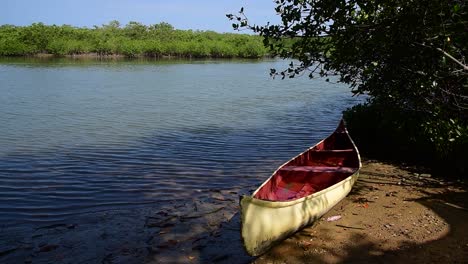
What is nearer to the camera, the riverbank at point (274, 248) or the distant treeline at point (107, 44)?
the riverbank at point (274, 248)

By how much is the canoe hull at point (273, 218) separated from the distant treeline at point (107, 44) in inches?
3093

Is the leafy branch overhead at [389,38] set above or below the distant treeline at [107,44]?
below

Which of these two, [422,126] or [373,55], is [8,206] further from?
[422,126]

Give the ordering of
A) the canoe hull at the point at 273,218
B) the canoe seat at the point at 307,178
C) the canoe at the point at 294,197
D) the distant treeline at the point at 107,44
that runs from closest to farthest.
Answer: the canoe hull at the point at 273,218
the canoe at the point at 294,197
the canoe seat at the point at 307,178
the distant treeline at the point at 107,44

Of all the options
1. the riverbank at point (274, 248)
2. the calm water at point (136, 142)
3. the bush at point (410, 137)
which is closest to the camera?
the riverbank at point (274, 248)

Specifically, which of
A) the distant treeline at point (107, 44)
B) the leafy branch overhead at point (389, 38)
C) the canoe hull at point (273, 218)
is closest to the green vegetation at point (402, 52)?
the leafy branch overhead at point (389, 38)

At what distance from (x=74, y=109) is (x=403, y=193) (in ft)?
65.0

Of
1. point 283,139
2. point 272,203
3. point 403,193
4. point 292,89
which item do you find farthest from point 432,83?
point 292,89

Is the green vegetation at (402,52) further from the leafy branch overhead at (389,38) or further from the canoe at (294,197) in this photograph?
the canoe at (294,197)

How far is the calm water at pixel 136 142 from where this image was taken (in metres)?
10.6

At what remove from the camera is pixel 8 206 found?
9.70 metres

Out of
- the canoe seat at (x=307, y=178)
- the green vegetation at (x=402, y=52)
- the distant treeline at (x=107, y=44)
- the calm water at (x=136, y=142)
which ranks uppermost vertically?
the distant treeline at (x=107, y=44)

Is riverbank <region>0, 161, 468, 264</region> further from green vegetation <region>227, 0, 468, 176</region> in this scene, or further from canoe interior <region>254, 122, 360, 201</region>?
green vegetation <region>227, 0, 468, 176</region>

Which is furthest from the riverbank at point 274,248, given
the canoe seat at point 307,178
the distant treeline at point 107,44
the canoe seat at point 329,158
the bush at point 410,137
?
the distant treeline at point 107,44
